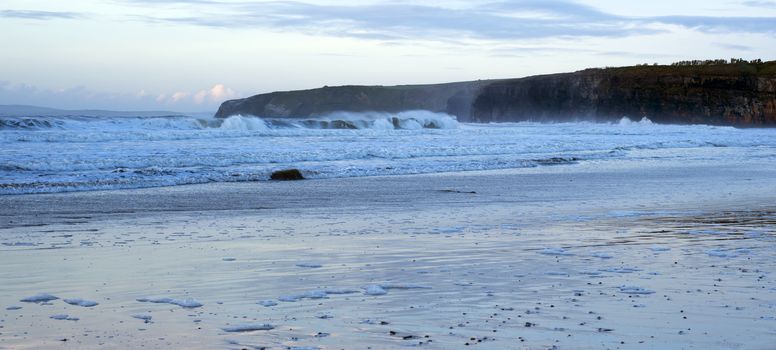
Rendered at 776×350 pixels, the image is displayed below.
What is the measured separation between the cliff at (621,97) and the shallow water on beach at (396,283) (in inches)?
2927

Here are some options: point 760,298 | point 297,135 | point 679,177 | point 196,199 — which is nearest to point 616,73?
point 297,135

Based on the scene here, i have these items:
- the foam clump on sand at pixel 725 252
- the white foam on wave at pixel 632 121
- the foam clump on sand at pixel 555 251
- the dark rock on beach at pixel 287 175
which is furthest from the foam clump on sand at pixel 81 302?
the white foam on wave at pixel 632 121

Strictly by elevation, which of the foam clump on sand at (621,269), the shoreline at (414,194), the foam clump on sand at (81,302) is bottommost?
the shoreline at (414,194)

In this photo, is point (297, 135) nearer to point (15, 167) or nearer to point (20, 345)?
point (15, 167)

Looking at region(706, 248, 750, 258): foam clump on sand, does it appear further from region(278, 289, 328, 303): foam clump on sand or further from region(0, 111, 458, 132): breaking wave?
region(0, 111, 458, 132): breaking wave

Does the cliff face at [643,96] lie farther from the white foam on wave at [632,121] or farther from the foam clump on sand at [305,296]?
the foam clump on sand at [305,296]

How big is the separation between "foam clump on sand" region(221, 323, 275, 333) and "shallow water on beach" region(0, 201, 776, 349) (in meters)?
0.03

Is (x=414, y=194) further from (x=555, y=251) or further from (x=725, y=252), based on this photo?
(x=725, y=252)

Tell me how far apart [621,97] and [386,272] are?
8399cm

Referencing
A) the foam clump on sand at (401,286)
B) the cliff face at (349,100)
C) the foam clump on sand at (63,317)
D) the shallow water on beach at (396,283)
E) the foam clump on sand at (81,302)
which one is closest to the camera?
the shallow water on beach at (396,283)

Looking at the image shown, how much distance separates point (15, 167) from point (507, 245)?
12.1 m

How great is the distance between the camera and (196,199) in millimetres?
13461

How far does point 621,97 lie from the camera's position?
87.9 m

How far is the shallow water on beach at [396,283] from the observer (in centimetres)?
505
